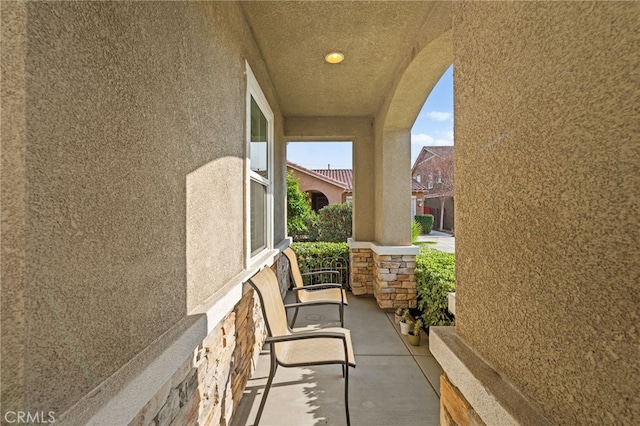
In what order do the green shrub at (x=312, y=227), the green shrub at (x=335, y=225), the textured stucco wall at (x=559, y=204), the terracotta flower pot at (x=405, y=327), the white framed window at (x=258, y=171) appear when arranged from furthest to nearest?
the green shrub at (x=312, y=227), the green shrub at (x=335, y=225), the terracotta flower pot at (x=405, y=327), the white framed window at (x=258, y=171), the textured stucco wall at (x=559, y=204)

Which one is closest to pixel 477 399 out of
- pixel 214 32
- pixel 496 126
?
pixel 496 126

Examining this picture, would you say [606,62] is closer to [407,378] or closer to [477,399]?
[477,399]

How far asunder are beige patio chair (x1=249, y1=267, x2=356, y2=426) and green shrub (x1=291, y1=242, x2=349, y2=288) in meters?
2.99

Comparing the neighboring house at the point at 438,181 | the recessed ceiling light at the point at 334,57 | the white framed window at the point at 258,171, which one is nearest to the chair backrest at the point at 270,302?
the white framed window at the point at 258,171

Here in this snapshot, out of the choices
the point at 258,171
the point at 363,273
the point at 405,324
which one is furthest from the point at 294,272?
the point at 363,273

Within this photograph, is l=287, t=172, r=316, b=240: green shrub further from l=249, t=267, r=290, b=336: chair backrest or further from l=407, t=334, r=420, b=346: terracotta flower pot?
l=249, t=267, r=290, b=336: chair backrest

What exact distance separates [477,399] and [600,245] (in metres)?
0.59

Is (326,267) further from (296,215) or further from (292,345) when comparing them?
(292,345)

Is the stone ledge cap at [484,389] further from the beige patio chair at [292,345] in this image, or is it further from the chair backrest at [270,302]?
the chair backrest at [270,302]

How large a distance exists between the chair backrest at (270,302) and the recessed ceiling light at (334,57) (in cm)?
231

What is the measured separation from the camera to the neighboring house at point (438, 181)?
18.1 metres

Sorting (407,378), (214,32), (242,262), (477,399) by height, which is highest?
(214,32)

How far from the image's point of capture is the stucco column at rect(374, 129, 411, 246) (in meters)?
4.42

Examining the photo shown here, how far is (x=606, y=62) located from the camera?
61cm
